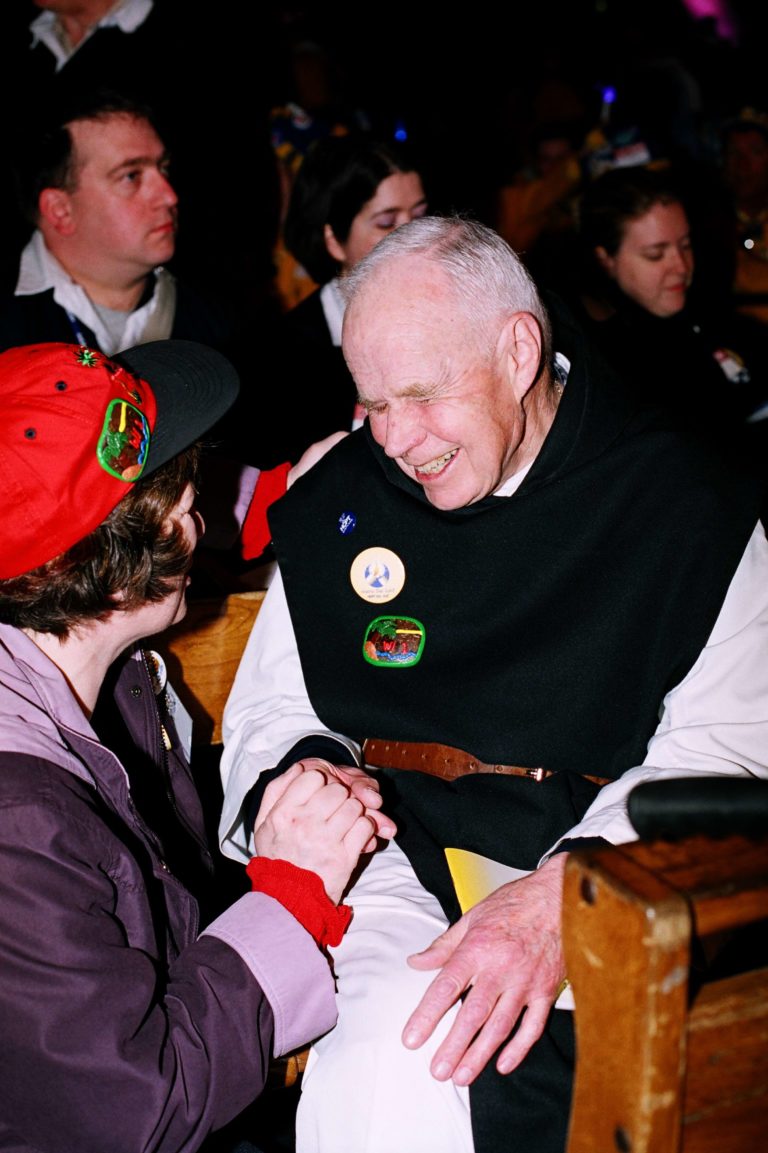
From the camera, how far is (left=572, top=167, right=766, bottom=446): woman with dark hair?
15.1 ft

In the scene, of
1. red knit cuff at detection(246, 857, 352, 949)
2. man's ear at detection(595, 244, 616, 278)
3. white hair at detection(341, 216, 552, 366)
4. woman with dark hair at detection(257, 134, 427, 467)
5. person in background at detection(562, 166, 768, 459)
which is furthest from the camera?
man's ear at detection(595, 244, 616, 278)

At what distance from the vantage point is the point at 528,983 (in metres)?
1.61

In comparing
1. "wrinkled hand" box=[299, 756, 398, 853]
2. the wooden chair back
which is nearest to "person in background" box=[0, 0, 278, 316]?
the wooden chair back

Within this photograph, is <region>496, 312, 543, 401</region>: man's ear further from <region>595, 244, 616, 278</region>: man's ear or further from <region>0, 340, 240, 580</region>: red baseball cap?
<region>595, 244, 616, 278</region>: man's ear

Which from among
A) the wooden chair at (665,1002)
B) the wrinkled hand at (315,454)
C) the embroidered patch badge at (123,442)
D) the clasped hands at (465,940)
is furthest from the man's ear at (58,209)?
the wooden chair at (665,1002)

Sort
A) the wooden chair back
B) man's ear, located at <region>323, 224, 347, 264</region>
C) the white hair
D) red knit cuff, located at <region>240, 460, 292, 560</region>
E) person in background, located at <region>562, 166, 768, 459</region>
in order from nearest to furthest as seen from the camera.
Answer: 1. the white hair
2. the wooden chair back
3. red knit cuff, located at <region>240, 460, 292, 560</region>
4. man's ear, located at <region>323, 224, 347, 264</region>
5. person in background, located at <region>562, 166, 768, 459</region>

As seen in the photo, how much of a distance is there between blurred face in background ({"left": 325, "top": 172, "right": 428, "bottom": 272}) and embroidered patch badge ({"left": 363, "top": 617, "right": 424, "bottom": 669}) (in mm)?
2325

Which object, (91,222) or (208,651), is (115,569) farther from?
(91,222)

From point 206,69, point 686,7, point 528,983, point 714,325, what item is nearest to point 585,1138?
point 528,983

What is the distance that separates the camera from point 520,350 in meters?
2.02

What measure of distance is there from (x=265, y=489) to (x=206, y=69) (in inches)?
186

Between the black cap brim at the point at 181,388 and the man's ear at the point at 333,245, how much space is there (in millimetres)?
2417

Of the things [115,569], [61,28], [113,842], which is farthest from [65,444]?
[61,28]

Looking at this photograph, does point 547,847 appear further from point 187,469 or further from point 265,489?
point 265,489
